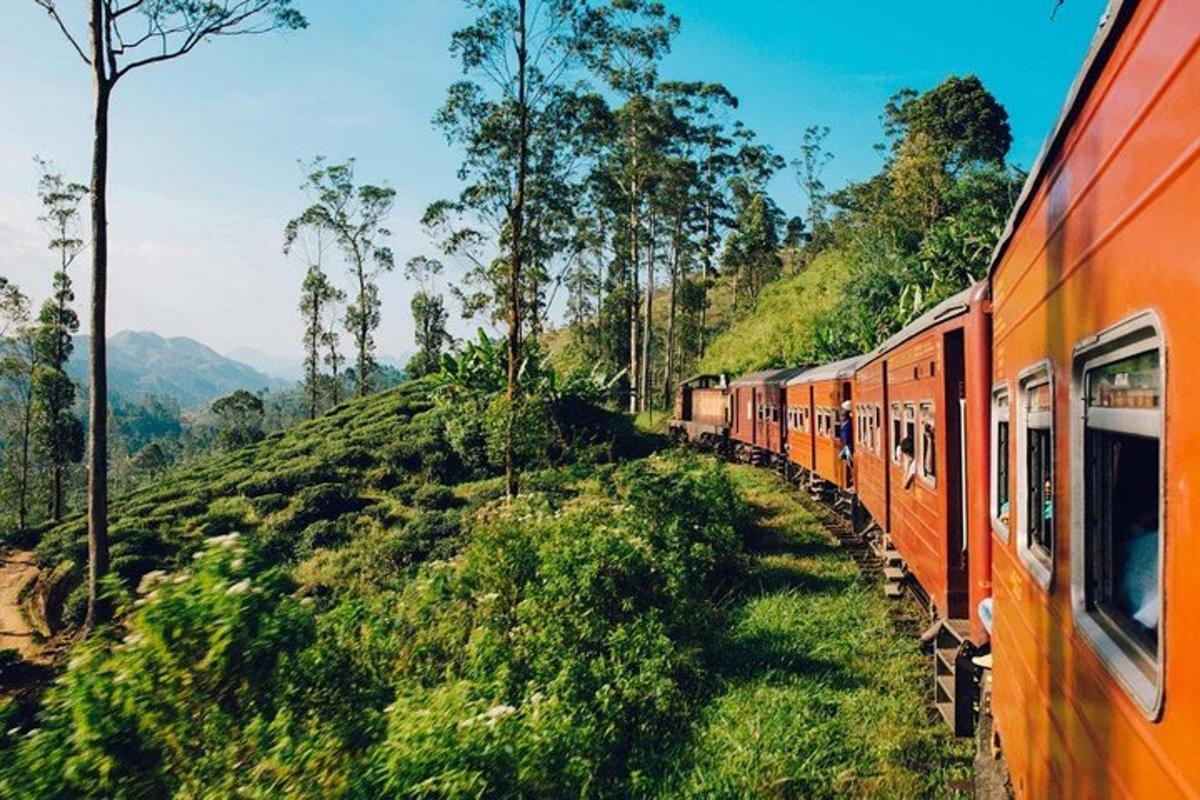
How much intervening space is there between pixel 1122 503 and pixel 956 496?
440 cm

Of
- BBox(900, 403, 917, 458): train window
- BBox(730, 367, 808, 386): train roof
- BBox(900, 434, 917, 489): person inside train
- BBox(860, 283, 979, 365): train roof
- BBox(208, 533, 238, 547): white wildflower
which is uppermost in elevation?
BBox(730, 367, 808, 386): train roof

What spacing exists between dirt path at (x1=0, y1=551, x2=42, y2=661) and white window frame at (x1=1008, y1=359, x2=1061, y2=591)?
23.0 meters

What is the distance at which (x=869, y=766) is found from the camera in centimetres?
610

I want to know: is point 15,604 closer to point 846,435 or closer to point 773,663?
point 846,435

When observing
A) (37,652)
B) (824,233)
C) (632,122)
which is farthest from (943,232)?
(824,233)

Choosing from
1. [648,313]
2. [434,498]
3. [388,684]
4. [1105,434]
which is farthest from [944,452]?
[648,313]

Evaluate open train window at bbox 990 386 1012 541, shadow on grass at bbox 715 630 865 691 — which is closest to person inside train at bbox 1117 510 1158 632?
open train window at bbox 990 386 1012 541

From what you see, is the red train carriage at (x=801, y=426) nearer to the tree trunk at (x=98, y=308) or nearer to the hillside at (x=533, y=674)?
the hillside at (x=533, y=674)

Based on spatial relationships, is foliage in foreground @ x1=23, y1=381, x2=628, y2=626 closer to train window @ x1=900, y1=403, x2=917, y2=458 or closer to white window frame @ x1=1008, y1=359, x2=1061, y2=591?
train window @ x1=900, y1=403, x2=917, y2=458

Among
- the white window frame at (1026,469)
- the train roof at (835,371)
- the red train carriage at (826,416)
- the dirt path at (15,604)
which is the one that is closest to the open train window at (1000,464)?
the white window frame at (1026,469)

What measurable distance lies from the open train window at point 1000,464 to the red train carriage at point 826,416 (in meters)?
8.68

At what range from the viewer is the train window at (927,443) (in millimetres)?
6926

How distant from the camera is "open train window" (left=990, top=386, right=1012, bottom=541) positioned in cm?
436

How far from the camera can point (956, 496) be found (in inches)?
251
